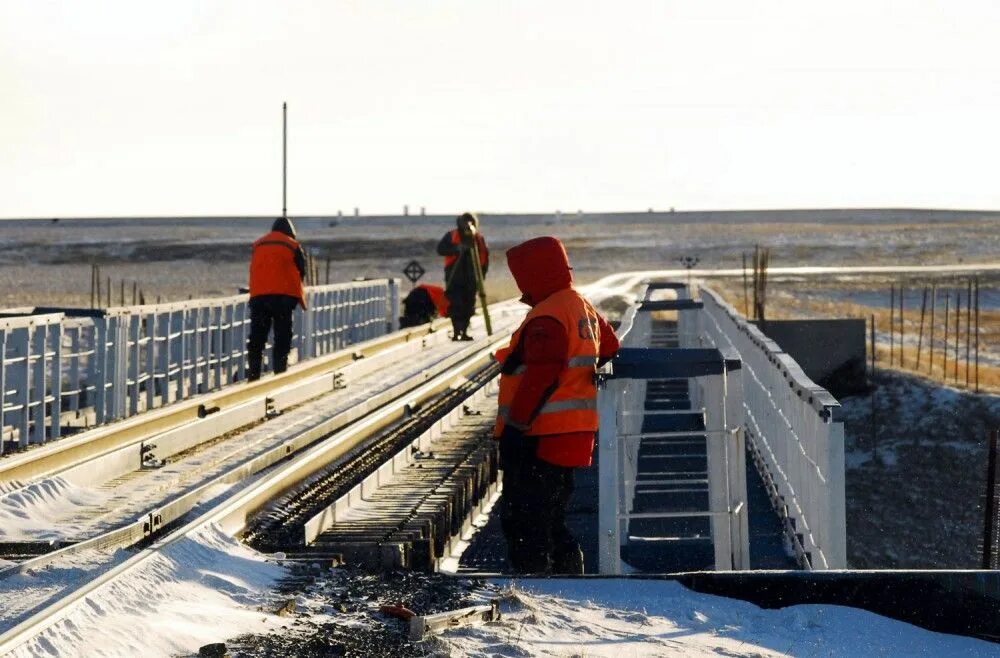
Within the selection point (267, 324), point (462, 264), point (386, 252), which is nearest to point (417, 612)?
point (267, 324)

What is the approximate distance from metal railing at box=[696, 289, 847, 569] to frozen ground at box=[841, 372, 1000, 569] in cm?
850

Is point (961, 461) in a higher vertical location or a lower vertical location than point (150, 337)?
lower

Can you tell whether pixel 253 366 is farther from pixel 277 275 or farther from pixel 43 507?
pixel 43 507

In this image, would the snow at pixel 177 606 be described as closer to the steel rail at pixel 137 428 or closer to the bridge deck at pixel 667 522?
the bridge deck at pixel 667 522

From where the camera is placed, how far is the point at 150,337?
19578 millimetres

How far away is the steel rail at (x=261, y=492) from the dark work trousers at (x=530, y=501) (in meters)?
1.70

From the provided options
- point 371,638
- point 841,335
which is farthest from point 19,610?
point 841,335

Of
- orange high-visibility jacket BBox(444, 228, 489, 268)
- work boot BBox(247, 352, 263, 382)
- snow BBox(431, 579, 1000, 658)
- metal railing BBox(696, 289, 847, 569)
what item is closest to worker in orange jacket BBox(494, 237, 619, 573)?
snow BBox(431, 579, 1000, 658)

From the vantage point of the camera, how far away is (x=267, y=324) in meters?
20.3

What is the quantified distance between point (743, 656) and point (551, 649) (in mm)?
845

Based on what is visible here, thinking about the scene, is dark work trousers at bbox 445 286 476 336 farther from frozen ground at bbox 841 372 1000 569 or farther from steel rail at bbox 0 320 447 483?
frozen ground at bbox 841 372 1000 569

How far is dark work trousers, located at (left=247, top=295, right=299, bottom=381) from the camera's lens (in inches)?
782

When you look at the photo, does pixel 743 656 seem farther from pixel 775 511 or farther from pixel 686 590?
pixel 775 511

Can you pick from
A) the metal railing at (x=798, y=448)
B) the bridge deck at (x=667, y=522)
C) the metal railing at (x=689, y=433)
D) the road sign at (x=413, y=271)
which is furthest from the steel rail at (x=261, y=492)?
the road sign at (x=413, y=271)
